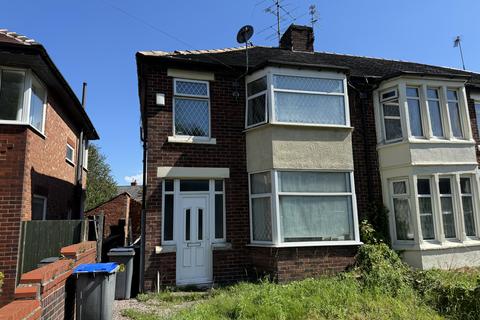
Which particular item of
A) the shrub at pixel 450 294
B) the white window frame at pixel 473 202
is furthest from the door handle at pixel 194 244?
the white window frame at pixel 473 202

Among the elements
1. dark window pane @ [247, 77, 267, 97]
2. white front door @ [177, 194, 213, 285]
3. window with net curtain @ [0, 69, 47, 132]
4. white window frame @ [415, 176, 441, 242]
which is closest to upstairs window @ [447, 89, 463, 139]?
white window frame @ [415, 176, 441, 242]

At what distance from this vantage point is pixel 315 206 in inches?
383

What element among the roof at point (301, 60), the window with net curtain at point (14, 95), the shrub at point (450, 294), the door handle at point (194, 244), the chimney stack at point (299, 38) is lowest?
the shrub at point (450, 294)

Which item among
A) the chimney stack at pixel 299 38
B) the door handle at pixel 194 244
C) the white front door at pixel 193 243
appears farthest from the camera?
the chimney stack at pixel 299 38

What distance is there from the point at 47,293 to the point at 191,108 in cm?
652

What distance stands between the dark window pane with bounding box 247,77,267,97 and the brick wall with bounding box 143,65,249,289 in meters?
0.25

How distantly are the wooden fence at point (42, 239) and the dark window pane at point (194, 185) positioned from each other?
8.96ft

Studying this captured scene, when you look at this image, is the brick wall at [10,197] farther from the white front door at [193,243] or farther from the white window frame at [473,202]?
the white window frame at [473,202]

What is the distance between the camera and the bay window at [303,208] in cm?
938

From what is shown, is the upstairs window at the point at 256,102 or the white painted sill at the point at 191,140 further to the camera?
→ the upstairs window at the point at 256,102

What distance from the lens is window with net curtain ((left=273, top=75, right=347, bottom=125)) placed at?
9.97 m

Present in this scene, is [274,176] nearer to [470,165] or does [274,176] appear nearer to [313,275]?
[313,275]

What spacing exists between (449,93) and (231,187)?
7822mm

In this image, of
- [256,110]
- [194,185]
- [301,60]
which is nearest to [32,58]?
[194,185]
